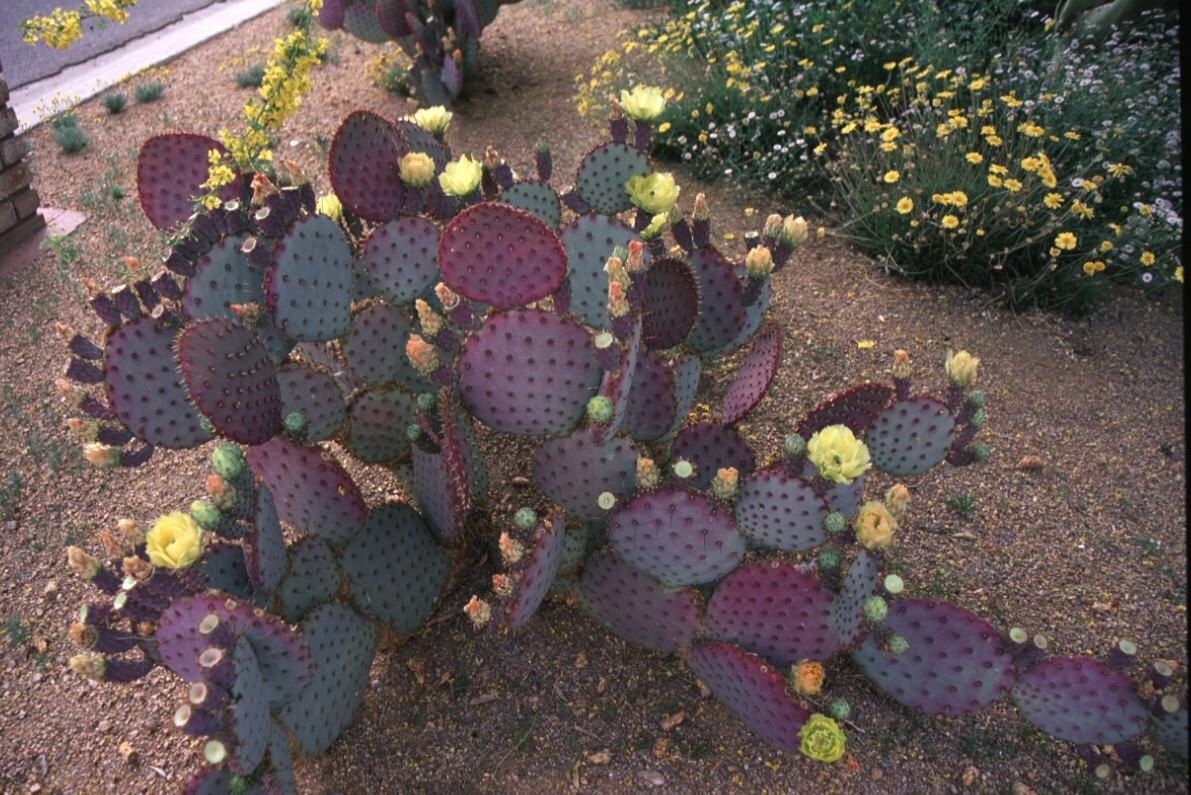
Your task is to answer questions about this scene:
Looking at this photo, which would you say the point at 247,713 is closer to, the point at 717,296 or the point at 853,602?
the point at 853,602

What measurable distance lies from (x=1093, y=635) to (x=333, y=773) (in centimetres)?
208

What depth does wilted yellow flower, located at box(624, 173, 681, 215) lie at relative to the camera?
2.47 meters

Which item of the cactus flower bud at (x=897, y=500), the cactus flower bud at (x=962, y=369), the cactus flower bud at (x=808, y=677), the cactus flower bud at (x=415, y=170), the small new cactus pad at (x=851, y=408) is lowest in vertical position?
the cactus flower bud at (x=808, y=677)

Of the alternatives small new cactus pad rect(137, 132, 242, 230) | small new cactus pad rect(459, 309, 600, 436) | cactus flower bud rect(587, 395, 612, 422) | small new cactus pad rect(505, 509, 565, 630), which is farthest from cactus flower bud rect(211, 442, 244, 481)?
small new cactus pad rect(137, 132, 242, 230)

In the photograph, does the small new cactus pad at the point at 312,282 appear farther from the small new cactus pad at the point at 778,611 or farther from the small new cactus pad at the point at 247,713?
the small new cactus pad at the point at 778,611

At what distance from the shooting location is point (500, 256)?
2000mm

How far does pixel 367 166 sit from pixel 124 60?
16.8 ft

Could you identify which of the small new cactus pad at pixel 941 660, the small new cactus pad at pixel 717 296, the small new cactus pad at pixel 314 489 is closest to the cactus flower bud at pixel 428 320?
the small new cactus pad at pixel 314 489

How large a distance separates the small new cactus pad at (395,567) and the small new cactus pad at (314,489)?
0.06m

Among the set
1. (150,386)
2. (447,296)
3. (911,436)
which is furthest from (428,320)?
(911,436)

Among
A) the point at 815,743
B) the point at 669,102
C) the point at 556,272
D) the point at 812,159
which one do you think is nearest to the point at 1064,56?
the point at 812,159

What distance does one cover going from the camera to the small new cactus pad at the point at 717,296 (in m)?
2.65

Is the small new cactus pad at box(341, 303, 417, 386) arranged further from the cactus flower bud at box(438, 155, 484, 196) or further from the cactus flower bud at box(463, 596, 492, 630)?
the cactus flower bud at box(463, 596, 492, 630)

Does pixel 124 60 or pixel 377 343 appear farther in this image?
pixel 124 60
